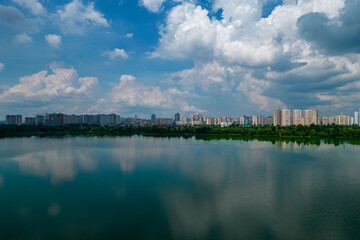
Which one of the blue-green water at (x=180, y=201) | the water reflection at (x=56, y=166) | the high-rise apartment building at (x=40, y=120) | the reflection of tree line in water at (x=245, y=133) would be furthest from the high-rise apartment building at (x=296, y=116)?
the high-rise apartment building at (x=40, y=120)

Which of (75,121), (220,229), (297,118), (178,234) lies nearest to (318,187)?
(220,229)

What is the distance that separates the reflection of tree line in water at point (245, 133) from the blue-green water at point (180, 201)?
621 inches

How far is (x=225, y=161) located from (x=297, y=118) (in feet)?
142

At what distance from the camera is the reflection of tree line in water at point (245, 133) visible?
2656 cm

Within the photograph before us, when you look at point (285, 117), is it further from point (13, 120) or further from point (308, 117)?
point (13, 120)

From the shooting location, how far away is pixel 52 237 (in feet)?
15.4

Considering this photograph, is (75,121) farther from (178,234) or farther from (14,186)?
(178,234)

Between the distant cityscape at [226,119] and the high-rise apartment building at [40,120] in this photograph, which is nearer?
the distant cityscape at [226,119]

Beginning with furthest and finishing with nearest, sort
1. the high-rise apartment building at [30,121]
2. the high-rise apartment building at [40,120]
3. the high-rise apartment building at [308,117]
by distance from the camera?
the high-rise apartment building at [30,121] < the high-rise apartment building at [40,120] < the high-rise apartment building at [308,117]

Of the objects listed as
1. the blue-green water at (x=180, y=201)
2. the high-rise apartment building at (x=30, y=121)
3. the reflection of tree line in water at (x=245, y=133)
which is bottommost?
the blue-green water at (x=180, y=201)

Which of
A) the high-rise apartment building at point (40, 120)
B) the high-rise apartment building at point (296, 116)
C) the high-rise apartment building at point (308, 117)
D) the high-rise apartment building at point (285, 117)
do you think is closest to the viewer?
the high-rise apartment building at point (308, 117)

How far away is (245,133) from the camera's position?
115 feet

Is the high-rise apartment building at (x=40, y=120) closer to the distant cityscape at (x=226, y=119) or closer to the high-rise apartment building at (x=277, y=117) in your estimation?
the distant cityscape at (x=226, y=119)

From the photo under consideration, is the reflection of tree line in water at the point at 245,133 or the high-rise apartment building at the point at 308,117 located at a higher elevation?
the high-rise apartment building at the point at 308,117
